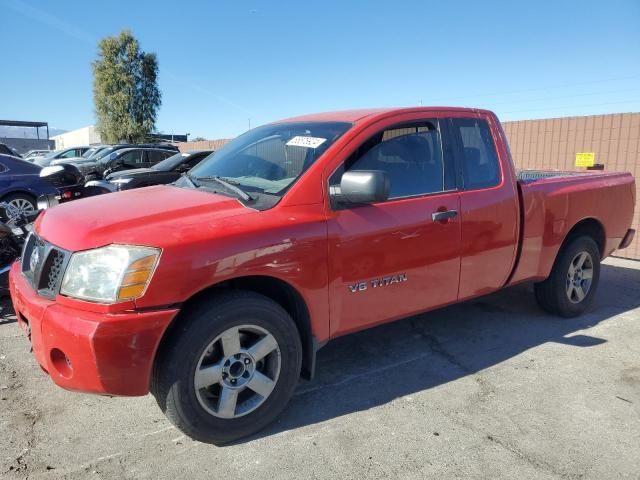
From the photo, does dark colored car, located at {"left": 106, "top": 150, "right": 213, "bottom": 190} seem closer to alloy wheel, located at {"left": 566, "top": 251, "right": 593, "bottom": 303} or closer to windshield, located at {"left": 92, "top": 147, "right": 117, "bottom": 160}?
alloy wheel, located at {"left": 566, "top": 251, "right": 593, "bottom": 303}

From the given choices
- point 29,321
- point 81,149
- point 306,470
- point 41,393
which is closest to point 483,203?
point 306,470

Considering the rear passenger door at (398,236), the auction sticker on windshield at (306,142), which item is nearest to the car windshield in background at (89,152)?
the auction sticker on windshield at (306,142)

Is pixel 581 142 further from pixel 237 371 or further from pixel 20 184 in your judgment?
pixel 20 184

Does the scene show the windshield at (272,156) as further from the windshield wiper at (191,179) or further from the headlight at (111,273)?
the headlight at (111,273)

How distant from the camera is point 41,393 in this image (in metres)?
3.31

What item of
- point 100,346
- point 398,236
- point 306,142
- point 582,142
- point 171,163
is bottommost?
point 100,346

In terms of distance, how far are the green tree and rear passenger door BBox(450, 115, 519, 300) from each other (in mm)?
38189

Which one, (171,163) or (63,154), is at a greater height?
(63,154)

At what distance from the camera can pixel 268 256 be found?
8.84 feet

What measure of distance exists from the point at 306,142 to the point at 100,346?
1.80 m

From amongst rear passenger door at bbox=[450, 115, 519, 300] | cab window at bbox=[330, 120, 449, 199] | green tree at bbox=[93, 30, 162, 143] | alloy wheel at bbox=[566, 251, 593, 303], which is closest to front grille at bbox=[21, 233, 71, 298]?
cab window at bbox=[330, 120, 449, 199]

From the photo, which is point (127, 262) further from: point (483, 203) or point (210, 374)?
point (483, 203)

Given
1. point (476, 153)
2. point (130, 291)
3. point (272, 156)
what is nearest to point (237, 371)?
point (130, 291)

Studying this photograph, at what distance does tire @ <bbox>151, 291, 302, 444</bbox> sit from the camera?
2.54m
